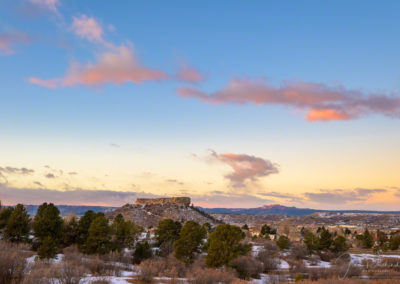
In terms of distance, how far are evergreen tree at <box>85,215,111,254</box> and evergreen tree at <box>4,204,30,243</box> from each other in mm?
6399

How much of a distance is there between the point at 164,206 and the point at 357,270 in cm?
7014

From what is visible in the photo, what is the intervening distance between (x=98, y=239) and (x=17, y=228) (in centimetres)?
811

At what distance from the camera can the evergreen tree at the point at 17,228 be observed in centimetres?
3506

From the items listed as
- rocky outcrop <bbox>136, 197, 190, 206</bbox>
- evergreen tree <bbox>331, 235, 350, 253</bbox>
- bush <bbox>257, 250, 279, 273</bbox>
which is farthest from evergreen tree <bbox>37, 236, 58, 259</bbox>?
rocky outcrop <bbox>136, 197, 190, 206</bbox>

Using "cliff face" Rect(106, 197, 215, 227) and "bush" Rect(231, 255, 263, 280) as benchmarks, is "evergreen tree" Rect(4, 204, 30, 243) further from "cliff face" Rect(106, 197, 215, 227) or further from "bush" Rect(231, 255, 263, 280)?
"cliff face" Rect(106, 197, 215, 227)

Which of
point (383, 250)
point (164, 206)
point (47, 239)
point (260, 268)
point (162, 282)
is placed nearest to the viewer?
point (162, 282)

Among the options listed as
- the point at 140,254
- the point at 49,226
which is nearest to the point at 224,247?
the point at 140,254

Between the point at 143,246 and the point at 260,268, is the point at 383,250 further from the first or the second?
the point at 143,246

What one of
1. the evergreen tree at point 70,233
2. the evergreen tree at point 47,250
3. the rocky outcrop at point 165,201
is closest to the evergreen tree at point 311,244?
the evergreen tree at point 70,233

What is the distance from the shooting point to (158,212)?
95938mm

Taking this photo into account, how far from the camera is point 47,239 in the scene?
1235 inches

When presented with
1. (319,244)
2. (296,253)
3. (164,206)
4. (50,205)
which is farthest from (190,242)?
(164,206)

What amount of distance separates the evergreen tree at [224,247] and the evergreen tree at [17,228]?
1914cm

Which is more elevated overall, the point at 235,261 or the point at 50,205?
the point at 50,205
